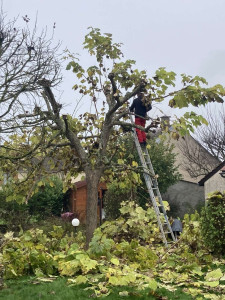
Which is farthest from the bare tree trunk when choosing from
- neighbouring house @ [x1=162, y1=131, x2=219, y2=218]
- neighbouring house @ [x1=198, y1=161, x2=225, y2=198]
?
neighbouring house @ [x1=162, y1=131, x2=219, y2=218]

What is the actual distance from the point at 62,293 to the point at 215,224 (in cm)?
430

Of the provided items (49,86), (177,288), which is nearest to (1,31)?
(49,86)

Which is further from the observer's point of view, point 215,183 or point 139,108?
point 215,183

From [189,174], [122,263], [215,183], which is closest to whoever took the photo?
[122,263]

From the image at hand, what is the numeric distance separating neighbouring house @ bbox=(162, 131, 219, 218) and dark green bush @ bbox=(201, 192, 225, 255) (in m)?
18.4

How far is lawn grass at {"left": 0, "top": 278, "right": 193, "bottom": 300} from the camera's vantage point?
579 cm

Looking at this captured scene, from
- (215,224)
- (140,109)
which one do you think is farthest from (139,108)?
(215,224)

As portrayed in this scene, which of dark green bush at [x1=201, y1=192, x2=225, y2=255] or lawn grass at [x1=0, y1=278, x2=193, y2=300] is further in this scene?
dark green bush at [x1=201, y1=192, x2=225, y2=255]

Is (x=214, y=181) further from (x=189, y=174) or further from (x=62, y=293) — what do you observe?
(x=62, y=293)

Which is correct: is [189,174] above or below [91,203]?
above

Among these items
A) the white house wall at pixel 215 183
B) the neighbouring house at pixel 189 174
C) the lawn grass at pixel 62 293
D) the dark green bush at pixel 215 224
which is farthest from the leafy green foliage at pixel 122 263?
the neighbouring house at pixel 189 174

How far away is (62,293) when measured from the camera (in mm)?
5961

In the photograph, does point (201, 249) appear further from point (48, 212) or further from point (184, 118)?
point (48, 212)

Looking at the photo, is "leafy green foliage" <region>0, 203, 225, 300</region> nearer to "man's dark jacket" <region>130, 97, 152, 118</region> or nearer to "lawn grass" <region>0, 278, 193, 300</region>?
"lawn grass" <region>0, 278, 193, 300</region>
